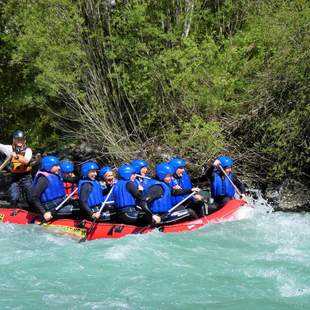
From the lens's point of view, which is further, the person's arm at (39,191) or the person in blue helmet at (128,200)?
the person's arm at (39,191)

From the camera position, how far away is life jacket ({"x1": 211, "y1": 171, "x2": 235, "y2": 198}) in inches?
442

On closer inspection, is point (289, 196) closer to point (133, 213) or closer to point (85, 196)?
point (133, 213)

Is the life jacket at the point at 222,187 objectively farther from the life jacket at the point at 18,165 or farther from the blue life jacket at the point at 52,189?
the life jacket at the point at 18,165

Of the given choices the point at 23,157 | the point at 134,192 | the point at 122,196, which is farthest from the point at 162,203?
the point at 23,157

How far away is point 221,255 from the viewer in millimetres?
8648

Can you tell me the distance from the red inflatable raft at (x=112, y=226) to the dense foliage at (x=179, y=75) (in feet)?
8.80

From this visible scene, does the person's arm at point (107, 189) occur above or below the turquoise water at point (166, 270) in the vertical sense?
above

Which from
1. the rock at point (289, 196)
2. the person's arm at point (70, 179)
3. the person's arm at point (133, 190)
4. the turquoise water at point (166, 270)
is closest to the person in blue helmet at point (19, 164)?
the person's arm at point (70, 179)

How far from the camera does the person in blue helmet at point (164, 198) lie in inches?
388

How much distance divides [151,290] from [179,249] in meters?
1.66

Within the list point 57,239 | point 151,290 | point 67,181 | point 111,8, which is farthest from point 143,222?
point 111,8

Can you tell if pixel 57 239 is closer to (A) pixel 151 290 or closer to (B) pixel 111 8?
(A) pixel 151 290

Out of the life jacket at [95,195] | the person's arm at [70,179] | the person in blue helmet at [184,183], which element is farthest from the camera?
the person's arm at [70,179]

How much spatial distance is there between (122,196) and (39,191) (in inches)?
60.9
